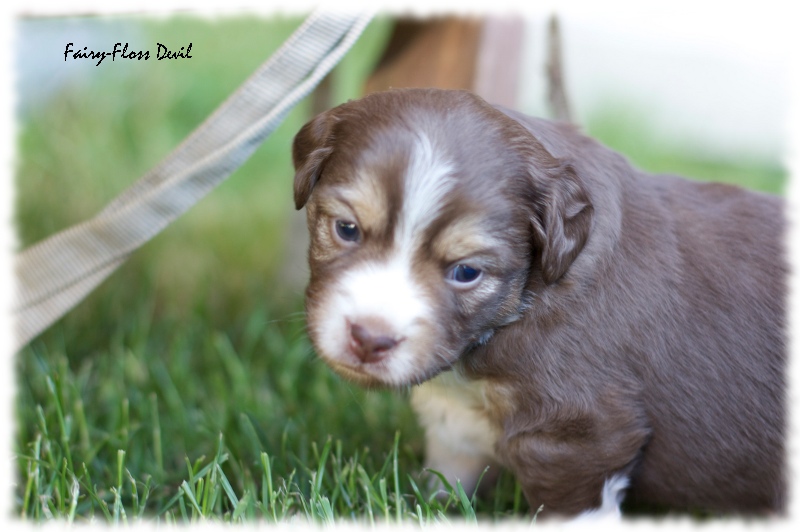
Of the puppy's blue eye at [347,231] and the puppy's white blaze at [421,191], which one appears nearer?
the puppy's white blaze at [421,191]

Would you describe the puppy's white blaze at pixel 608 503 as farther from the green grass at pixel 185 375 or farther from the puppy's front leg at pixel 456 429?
the puppy's front leg at pixel 456 429

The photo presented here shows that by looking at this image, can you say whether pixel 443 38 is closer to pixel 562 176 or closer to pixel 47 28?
pixel 562 176

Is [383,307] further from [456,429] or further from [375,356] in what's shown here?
[456,429]

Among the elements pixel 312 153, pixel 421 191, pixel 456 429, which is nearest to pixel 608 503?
pixel 456 429

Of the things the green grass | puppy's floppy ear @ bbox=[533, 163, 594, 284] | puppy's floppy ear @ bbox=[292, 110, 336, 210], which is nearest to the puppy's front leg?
the green grass

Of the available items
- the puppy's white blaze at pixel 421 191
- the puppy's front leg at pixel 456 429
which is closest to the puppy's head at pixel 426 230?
the puppy's white blaze at pixel 421 191

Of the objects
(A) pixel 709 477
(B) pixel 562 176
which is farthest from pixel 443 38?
(A) pixel 709 477

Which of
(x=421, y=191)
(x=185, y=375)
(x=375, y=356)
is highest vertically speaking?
(x=421, y=191)
